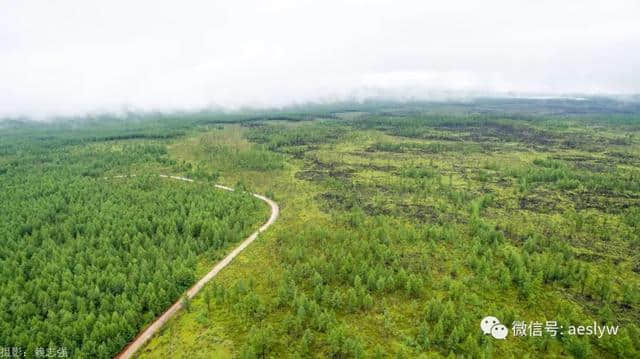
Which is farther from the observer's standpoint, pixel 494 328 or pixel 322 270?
pixel 322 270

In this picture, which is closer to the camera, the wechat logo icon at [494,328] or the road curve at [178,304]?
the wechat logo icon at [494,328]

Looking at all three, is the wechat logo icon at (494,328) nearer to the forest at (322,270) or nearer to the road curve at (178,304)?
the forest at (322,270)

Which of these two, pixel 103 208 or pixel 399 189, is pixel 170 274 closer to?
pixel 103 208

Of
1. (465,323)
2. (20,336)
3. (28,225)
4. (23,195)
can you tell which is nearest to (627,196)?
(465,323)

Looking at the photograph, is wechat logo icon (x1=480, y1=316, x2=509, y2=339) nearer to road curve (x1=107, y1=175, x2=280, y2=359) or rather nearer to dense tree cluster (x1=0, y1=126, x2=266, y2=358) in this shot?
road curve (x1=107, y1=175, x2=280, y2=359)

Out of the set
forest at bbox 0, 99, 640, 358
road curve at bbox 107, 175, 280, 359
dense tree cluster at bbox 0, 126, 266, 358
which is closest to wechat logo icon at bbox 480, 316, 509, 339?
forest at bbox 0, 99, 640, 358

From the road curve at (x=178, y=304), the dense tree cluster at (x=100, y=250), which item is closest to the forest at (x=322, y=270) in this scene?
the dense tree cluster at (x=100, y=250)

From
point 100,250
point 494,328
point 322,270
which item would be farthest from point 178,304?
point 494,328

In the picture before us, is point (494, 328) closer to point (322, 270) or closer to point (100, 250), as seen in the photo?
point (322, 270)
